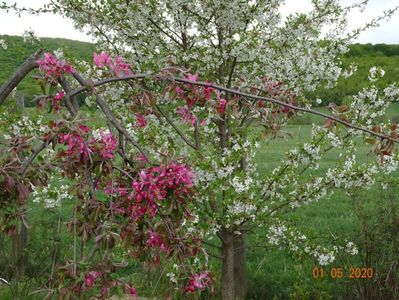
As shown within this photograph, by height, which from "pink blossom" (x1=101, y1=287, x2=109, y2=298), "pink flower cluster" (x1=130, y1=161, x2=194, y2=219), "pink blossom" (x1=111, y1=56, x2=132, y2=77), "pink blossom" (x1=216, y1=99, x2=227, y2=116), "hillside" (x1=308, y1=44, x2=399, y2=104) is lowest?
"pink blossom" (x1=101, y1=287, x2=109, y2=298)

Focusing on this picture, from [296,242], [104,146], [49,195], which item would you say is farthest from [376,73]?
[104,146]

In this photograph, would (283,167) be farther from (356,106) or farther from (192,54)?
(192,54)

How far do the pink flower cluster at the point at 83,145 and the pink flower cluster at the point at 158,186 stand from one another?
0.35 ft

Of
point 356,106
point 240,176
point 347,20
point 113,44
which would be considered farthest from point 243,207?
point 347,20

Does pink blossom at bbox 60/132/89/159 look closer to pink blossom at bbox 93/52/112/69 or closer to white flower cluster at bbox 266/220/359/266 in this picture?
pink blossom at bbox 93/52/112/69

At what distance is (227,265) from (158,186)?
3114 mm

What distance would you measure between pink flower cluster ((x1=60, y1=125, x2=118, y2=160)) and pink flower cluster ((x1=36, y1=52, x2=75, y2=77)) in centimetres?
30

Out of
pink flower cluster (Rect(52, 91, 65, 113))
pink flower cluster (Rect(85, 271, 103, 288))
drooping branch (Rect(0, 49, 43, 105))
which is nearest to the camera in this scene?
pink flower cluster (Rect(85, 271, 103, 288))

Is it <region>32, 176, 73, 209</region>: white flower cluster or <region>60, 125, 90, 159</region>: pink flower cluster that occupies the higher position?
<region>32, 176, 73, 209</region>: white flower cluster

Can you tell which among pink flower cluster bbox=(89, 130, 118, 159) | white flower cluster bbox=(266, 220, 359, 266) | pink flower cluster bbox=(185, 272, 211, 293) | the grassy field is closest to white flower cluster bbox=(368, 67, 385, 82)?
the grassy field
